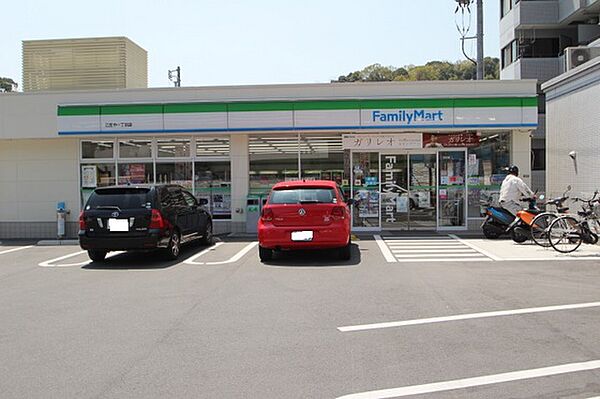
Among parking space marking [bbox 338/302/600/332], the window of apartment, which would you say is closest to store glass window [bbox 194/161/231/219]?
parking space marking [bbox 338/302/600/332]

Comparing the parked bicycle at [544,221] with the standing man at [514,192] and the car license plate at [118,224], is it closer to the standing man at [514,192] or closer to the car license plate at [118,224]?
the standing man at [514,192]

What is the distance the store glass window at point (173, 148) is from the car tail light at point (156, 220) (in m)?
6.34

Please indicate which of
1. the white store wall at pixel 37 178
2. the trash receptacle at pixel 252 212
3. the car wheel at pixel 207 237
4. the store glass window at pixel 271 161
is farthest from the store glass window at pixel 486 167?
the white store wall at pixel 37 178

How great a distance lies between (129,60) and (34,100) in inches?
174

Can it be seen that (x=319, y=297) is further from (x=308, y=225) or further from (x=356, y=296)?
(x=308, y=225)

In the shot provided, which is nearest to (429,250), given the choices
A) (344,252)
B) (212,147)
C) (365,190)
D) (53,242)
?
(344,252)

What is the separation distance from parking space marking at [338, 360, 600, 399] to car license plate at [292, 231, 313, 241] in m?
6.43

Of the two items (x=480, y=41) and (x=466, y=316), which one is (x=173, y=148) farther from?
(x=480, y=41)

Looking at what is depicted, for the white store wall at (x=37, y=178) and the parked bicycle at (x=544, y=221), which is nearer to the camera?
the parked bicycle at (x=544, y=221)

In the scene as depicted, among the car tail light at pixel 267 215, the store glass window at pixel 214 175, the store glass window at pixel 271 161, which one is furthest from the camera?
the store glass window at pixel 214 175

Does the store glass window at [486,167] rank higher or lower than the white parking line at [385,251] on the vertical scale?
higher

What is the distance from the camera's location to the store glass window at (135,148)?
18.0m

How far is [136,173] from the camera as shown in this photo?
18109 mm

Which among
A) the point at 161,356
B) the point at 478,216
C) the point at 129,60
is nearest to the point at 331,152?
the point at 478,216
